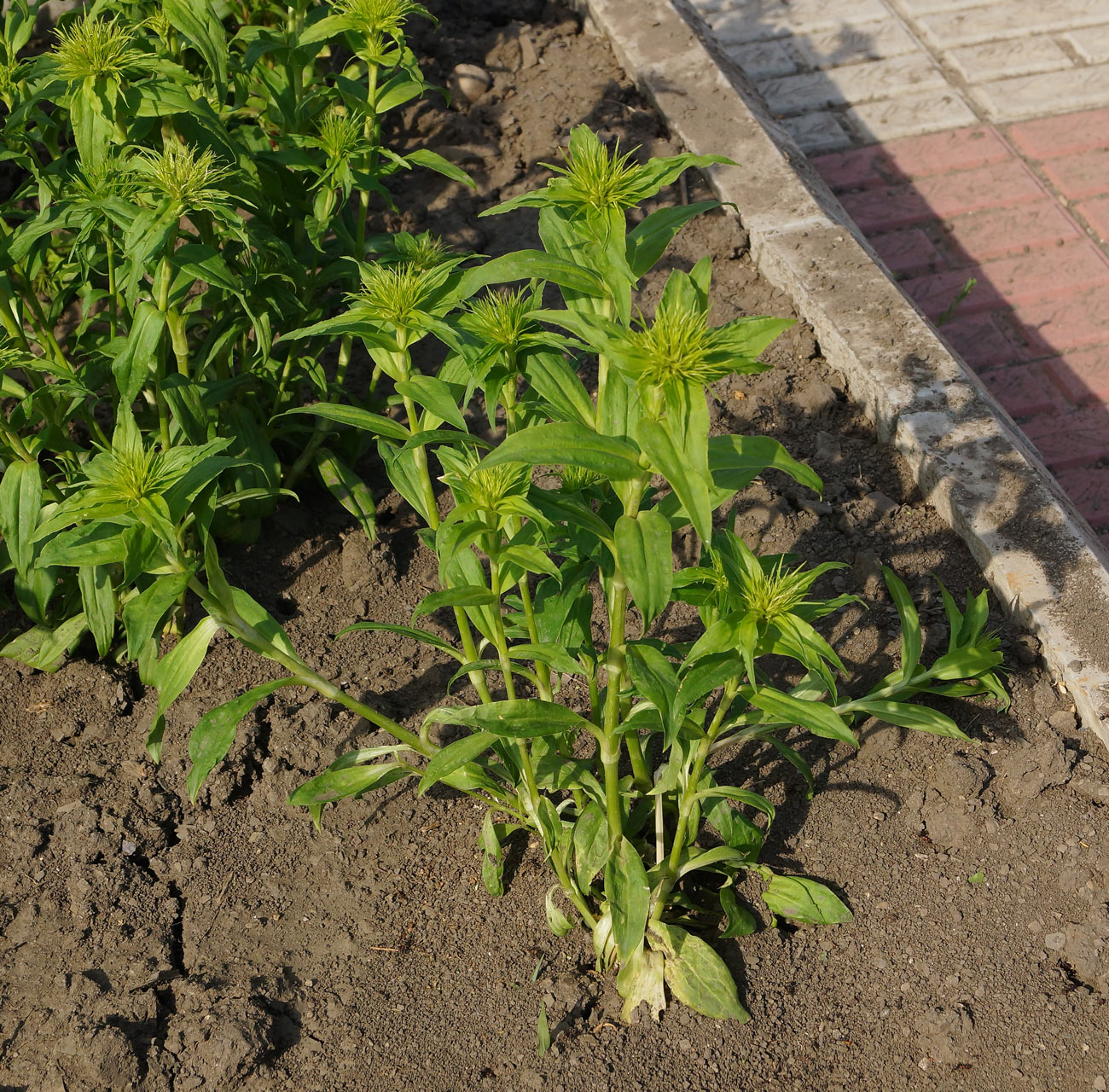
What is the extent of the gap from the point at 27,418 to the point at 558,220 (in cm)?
145

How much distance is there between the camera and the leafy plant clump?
5.74 feet

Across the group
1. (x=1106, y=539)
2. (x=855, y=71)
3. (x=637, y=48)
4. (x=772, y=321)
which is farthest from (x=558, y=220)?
(x=855, y=71)

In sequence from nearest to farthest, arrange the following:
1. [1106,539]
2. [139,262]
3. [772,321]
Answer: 1. [772,321]
2. [139,262]
3. [1106,539]

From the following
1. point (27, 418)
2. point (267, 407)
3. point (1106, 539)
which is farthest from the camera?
point (1106, 539)

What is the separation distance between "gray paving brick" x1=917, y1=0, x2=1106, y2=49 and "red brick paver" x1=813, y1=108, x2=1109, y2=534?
704mm

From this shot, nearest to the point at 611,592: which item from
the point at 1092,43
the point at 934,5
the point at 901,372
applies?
the point at 901,372

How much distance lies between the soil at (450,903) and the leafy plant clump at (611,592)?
12 cm

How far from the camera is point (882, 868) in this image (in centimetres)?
260

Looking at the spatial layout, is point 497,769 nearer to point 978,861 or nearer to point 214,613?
point 214,613

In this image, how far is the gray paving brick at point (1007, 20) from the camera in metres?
5.55

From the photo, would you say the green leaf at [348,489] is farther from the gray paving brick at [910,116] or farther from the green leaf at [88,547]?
the gray paving brick at [910,116]

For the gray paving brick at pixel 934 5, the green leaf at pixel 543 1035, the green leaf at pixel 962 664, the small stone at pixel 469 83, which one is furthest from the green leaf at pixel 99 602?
the gray paving brick at pixel 934 5

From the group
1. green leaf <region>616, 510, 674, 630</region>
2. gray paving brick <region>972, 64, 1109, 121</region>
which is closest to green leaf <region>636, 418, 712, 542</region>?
green leaf <region>616, 510, 674, 630</region>

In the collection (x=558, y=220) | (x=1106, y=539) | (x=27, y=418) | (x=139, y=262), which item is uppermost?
(x=558, y=220)
